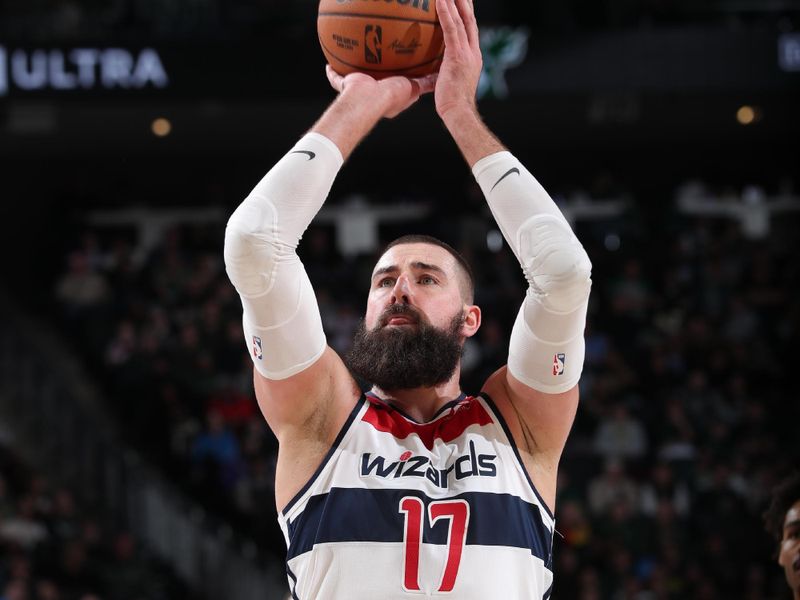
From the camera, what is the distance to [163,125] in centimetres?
1734

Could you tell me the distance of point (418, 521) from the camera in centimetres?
360

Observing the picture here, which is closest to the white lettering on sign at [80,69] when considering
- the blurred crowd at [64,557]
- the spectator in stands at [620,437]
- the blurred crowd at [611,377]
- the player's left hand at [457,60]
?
the blurred crowd at [611,377]

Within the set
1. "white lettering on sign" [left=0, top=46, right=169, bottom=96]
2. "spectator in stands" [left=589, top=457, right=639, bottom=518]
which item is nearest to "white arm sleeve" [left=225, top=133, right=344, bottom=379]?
"spectator in stands" [left=589, top=457, right=639, bottom=518]

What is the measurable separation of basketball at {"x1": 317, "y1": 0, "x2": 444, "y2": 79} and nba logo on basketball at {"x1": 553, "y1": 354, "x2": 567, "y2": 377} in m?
1.04

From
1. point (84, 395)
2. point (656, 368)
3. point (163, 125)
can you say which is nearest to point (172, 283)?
point (84, 395)

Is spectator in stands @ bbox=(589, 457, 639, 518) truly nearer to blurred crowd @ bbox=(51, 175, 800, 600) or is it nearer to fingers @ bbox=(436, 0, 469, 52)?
blurred crowd @ bbox=(51, 175, 800, 600)

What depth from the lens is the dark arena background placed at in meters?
12.4

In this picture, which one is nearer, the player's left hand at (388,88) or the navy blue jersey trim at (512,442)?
the navy blue jersey trim at (512,442)

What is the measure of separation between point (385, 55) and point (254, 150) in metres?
14.6

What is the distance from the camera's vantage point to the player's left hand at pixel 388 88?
398 cm

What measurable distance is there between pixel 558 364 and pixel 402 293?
53 centimetres

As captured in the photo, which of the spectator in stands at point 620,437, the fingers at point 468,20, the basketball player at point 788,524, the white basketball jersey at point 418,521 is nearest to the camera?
the white basketball jersey at point 418,521

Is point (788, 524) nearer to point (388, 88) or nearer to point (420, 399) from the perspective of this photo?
point (420, 399)

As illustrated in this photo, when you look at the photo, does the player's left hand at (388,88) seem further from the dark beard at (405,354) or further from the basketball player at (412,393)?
the dark beard at (405,354)
